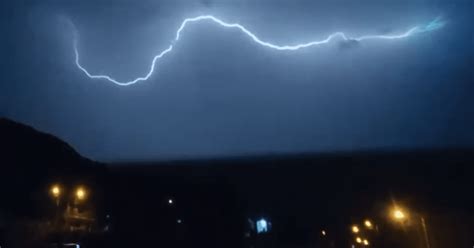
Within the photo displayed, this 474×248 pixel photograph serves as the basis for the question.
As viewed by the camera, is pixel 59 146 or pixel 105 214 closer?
pixel 105 214

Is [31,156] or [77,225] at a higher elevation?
[31,156]

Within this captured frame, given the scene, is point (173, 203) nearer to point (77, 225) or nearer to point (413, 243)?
point (77, 225)

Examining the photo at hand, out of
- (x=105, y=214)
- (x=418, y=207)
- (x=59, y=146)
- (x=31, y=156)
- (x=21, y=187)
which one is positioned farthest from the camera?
(x=59, y=146)

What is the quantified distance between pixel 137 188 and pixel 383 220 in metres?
22.7

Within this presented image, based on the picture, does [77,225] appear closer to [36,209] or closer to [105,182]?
[36,209]

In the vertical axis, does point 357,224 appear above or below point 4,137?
below

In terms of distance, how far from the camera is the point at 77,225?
25562 mm

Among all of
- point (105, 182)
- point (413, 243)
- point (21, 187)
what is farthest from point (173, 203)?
point (413, 243)

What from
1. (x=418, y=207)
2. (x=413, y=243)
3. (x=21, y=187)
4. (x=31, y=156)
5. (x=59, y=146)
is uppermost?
(x=59, y=146)

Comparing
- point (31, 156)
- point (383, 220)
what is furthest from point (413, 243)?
point (31, 156)

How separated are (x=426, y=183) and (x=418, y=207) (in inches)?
76.8

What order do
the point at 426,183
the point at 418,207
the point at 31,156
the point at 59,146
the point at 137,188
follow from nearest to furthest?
the point at 418,207
the point at 426,183
the point at 31,156
the point at 59,146
the point at 137,188

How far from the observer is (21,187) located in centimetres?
2481

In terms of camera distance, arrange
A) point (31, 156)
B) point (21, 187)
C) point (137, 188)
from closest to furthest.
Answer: point (21, 187), point (31, 156), point (137, 188)
